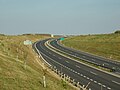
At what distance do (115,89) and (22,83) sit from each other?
17.0 meters

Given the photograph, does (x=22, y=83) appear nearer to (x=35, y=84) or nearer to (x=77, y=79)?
(x=35, y=84)

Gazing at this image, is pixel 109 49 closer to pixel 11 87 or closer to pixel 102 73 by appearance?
pixel 102 73

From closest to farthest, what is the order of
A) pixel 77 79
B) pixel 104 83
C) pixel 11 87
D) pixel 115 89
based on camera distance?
pixel 11 87 < pixel 115 89 < pixel 104 83 < pixel 77 79

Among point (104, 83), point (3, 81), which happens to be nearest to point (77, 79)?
point (104, 83)

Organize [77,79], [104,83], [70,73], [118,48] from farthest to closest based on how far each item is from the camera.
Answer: [118,48], [70,73], [77,79], [104,83]

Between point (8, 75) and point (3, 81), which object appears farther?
point (8, 75)

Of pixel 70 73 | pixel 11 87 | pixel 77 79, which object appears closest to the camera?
pixel 11 87

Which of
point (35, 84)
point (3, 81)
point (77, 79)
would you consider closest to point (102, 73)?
point (77, 79)

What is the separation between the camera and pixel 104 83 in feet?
145

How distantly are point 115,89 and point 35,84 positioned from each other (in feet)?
49.8

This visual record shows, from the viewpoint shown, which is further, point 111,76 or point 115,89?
point 111,76

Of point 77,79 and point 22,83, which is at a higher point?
point 22,83

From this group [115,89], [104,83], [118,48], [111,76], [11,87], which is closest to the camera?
[11,87]

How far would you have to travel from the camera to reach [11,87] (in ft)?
78.6
